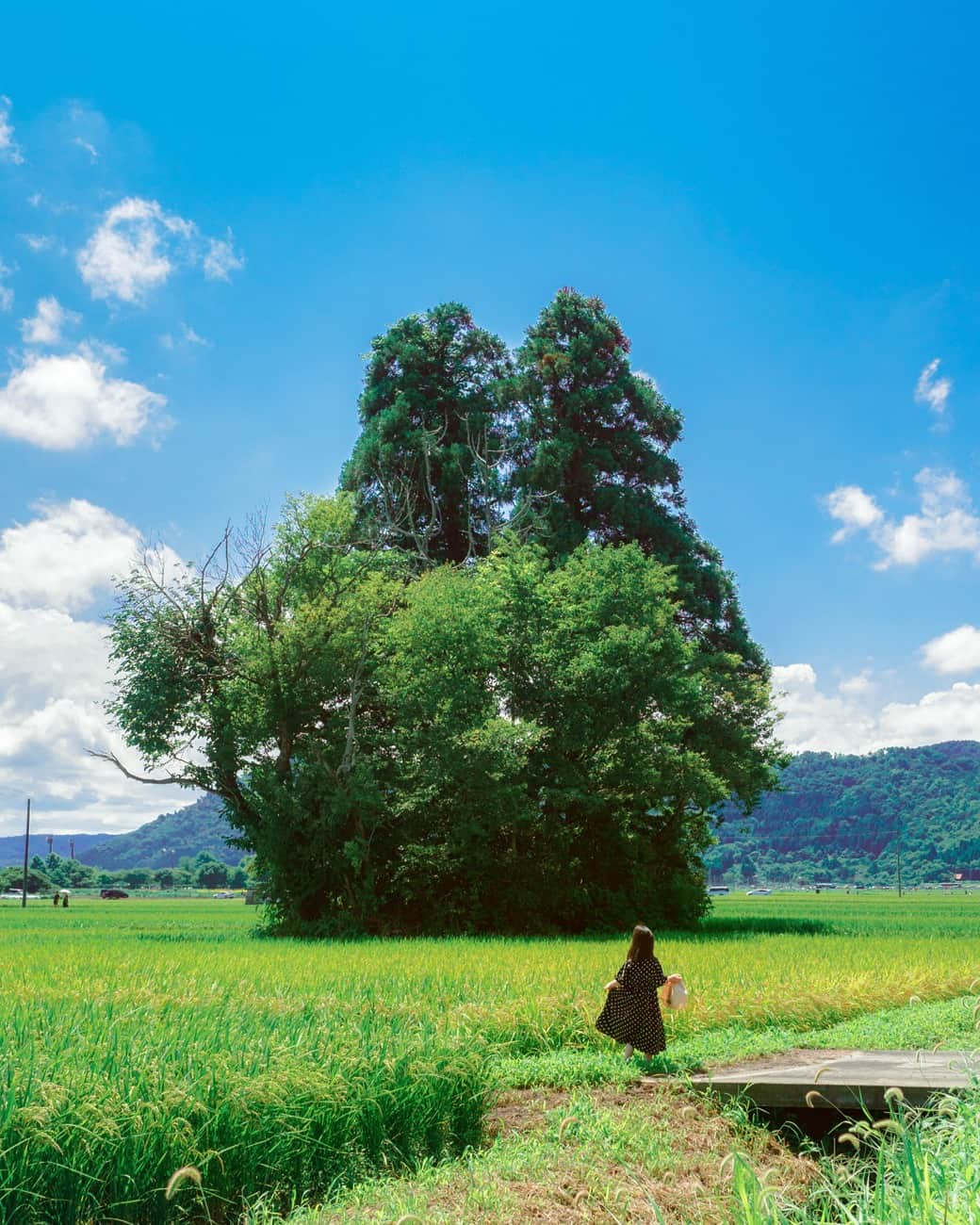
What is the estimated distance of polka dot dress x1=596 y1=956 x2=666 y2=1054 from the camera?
31.5 feet

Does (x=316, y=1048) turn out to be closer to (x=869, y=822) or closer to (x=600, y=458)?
(x=600, y=458)

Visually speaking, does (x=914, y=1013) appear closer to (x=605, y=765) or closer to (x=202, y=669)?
(x=605, y=765)

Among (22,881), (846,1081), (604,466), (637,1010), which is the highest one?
(604,466)

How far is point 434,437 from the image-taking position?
38.0 m

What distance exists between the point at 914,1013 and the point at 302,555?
21006mm

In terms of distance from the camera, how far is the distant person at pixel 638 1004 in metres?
9.61

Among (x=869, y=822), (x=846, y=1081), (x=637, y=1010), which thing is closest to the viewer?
(x=846, y=1081)

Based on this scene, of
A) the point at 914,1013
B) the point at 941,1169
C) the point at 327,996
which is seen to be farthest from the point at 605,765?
the point at 941,1169

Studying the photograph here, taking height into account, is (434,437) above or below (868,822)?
above

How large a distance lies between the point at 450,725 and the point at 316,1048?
20073mm

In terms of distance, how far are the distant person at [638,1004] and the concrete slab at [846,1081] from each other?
2.22 feet

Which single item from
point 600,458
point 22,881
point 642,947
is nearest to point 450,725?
point 600,458

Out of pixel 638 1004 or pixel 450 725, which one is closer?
pixel 638 1004

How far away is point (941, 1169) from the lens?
3986 mm
